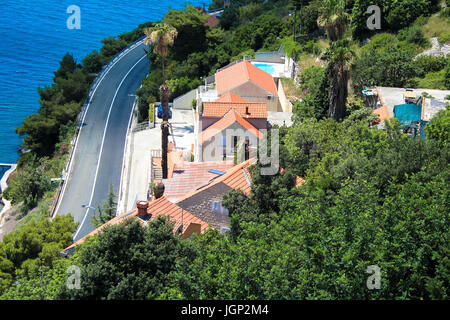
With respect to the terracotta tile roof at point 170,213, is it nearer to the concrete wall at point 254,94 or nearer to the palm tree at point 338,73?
the palm tree at point 338,73

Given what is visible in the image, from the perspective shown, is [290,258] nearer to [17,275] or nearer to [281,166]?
[281,166]

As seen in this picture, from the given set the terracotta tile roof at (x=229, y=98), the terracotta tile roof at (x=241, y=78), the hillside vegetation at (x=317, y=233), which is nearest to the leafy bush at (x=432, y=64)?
the hillside vegetation at (x=317, y=233)

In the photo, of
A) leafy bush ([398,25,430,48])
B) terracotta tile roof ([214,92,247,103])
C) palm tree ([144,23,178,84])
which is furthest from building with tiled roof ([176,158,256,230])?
leafy bush ([398,25,430,48])

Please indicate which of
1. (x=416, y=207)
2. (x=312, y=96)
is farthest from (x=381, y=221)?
(x=312, y=96)

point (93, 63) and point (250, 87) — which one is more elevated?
point (93, 63)

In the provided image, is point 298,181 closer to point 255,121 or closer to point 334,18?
point 255,121

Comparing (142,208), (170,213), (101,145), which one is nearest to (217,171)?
(170,213)
